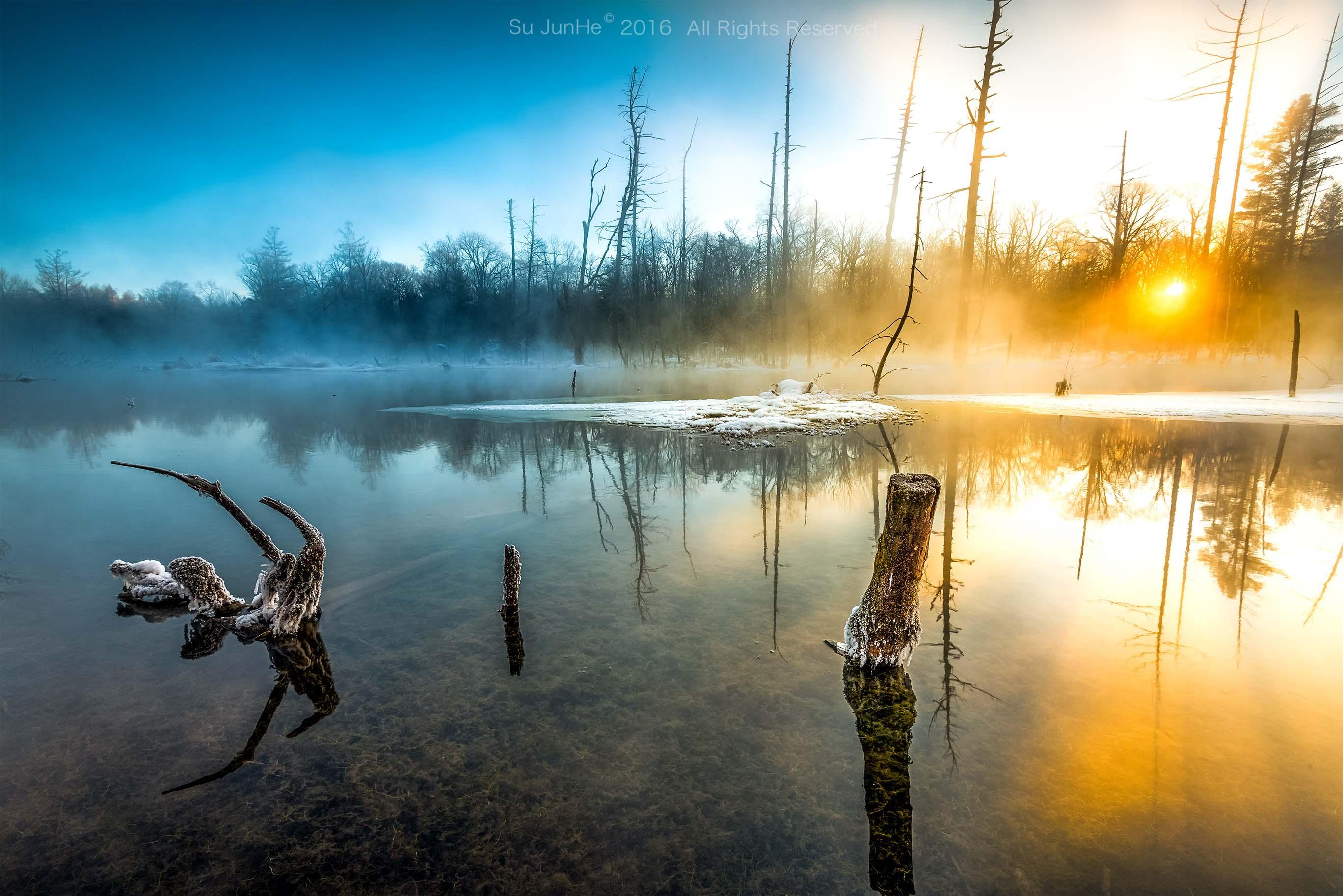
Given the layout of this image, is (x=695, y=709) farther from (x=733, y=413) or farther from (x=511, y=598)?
(x=733, y=413)

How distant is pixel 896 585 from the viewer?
3.56m

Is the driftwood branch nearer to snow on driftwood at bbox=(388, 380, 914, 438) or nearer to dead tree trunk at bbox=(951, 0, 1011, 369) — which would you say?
snow on driftwood at bbox=(388, 380, 914, 438)

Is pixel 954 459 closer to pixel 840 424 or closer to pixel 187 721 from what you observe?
pixel 840 424

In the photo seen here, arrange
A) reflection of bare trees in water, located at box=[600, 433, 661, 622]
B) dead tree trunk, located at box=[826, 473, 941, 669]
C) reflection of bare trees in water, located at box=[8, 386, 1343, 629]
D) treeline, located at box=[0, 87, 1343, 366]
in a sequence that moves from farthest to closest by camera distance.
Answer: treeline, located at box=[0, 87, 1343, 366] < reflection of bare trees in water, located at box=[8, 386, 1343, 629] < reflection of bare trees in water, located at box=[600, 433, 661, 622] < dead tree trunk, located at box=[826, 473, 941, 669]

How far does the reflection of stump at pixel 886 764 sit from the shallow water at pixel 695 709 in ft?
0.06

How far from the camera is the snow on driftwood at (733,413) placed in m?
13.7

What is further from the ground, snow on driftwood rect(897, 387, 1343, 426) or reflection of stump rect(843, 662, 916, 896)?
snow on driftwood rect(897, 387, 1343, 426)

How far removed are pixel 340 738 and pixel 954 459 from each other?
33.5 feet

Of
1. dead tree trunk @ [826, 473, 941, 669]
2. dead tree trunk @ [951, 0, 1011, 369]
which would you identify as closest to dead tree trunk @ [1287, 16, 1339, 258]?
dead tree trunk @ [951, 0, 1011, 369]

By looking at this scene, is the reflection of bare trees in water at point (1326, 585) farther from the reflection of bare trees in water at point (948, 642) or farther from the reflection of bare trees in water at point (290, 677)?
the reflection of bare trees in water at point (290, 677)

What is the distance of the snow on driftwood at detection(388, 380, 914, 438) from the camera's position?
44.8 feet

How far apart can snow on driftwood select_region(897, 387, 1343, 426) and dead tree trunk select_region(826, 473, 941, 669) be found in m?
16.5

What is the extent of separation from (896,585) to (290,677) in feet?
13.9

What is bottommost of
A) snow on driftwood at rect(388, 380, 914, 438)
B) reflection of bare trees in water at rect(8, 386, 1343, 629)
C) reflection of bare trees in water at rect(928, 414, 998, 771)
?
reflection of bare trees in water at rect(928, 414, 998, 771)
